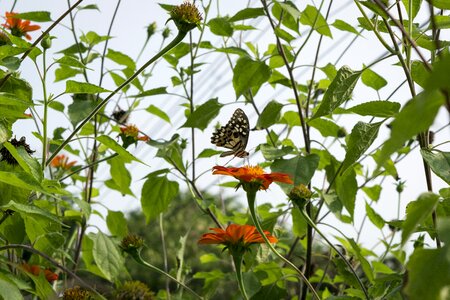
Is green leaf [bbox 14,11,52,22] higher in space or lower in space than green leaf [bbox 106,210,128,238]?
higher

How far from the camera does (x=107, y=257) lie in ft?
6.47

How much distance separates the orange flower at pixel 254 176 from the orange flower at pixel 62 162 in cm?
139

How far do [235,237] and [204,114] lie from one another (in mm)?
638

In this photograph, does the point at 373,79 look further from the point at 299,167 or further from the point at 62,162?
the point at 62,162

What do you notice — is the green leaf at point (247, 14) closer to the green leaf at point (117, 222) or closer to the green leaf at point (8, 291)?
the green leaf at point (117, 222)

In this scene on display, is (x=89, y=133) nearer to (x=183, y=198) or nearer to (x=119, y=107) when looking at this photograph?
(x=119, y=107)

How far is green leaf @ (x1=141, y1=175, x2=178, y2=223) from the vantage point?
2.04 metres

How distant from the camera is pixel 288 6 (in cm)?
170

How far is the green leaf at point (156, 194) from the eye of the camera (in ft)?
6.70

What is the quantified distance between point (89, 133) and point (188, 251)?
41.2ft

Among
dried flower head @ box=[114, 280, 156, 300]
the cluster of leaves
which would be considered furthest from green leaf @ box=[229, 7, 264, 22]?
dried flower head @ box=[114, 280, 156, 300]

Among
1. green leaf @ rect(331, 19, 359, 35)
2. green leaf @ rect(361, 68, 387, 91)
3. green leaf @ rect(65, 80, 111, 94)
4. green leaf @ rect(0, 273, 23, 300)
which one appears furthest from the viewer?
green leaf @ rect(361, 68, 387, 91)

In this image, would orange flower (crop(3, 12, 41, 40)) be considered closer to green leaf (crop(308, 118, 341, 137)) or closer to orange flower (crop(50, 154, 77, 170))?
orange flower (crop(50, 154, 77, 170))

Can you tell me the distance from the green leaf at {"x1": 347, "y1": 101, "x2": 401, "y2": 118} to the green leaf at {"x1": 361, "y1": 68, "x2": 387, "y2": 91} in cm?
60
